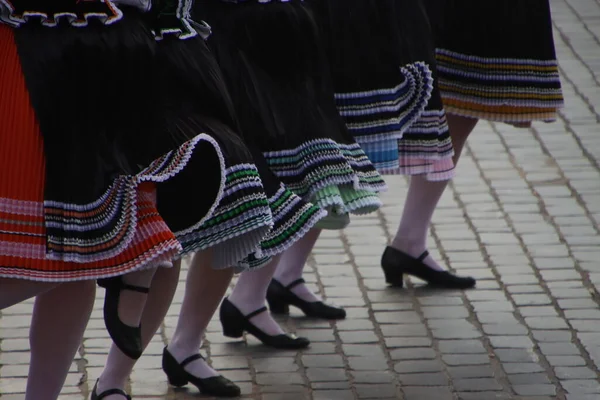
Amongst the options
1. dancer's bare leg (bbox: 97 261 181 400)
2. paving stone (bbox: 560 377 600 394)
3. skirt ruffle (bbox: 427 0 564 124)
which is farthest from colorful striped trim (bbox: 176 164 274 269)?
skirt ruffle (bbox: 427 0 564 124)

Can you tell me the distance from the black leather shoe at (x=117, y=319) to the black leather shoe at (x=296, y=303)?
1326mm

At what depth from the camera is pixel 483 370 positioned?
3.89m

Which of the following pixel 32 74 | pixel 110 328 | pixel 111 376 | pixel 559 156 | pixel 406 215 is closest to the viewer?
pixel 32 74

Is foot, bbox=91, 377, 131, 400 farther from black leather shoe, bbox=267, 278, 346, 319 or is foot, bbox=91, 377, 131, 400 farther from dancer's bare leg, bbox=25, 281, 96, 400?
black leather shoe, bbox=267, 278, 346, 319

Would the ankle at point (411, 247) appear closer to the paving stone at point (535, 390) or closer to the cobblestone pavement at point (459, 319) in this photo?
the cobblestone pavement at point (459, 319)

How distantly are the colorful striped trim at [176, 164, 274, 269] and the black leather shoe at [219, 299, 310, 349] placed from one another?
1.12m

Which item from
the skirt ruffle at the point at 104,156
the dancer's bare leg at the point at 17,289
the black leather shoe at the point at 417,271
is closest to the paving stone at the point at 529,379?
the black leather shoe at the point at 417,271

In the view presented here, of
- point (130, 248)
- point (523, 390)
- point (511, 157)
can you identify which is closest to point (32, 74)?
point (130, 248)

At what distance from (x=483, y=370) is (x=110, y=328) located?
1.36m

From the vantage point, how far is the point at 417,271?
181 inches

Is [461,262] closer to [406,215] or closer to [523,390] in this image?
[406,215]

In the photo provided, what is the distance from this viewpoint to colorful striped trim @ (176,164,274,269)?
2910 millimetres

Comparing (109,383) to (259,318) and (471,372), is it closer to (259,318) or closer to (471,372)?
(259,318)

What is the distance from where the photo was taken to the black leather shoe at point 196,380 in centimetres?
367
